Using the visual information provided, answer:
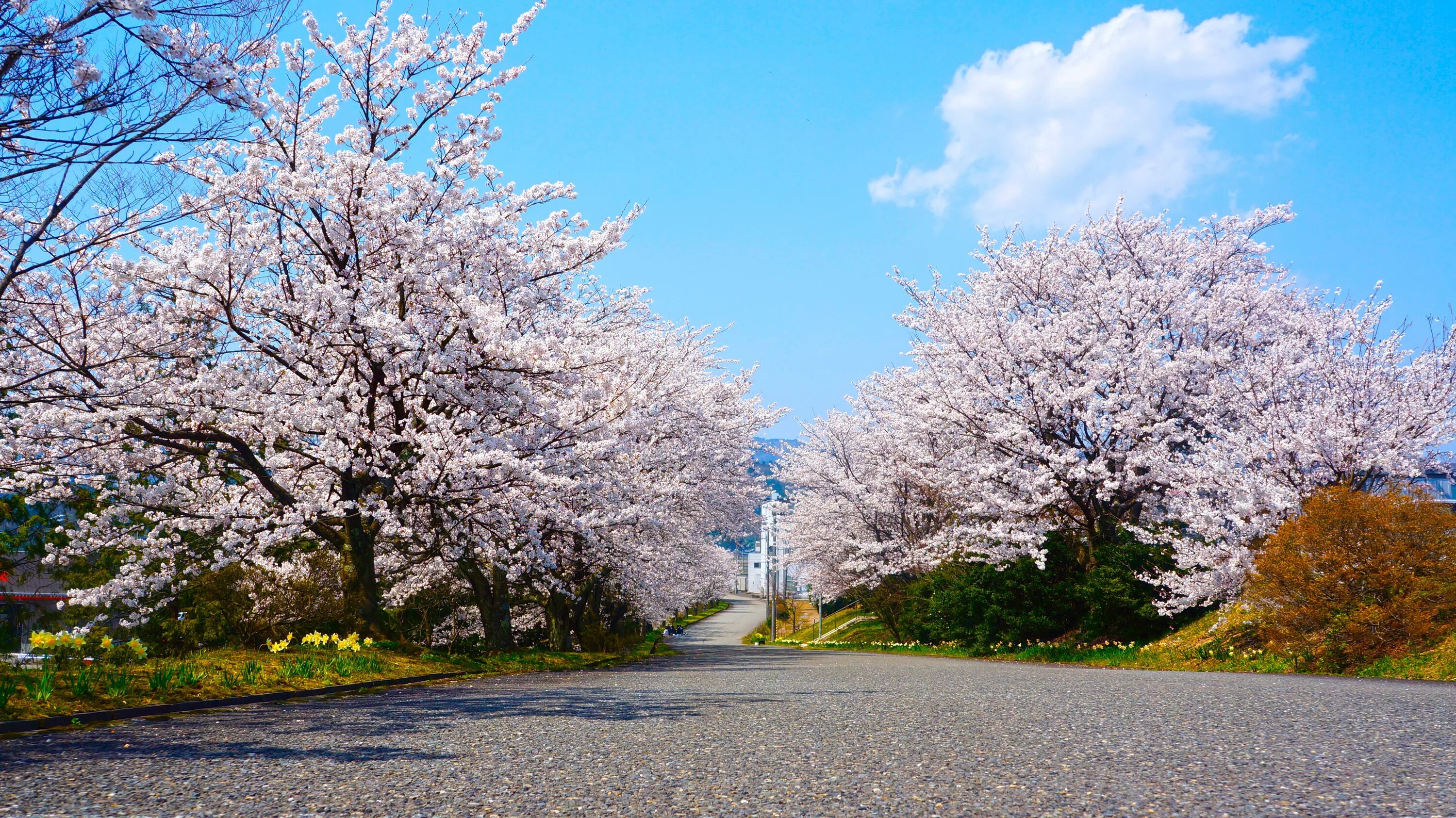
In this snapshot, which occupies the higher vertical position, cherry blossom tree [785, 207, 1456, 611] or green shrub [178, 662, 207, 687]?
cherry blossom tree [785, 207, 1456, 611]

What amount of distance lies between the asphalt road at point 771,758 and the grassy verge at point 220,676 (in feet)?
2.42

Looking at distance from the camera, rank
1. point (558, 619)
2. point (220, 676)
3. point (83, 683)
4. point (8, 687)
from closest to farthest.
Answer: point (8, 687) < point (83, 683) < point (220, 676) < point (558, 619)

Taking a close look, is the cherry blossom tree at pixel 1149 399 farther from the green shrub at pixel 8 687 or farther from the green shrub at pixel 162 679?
the green shrub at pixel 8 687

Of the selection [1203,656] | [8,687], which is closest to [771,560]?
[1203,656]

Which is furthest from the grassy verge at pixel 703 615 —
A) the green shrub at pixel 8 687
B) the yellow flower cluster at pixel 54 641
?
the green shrub at pixel 8 687

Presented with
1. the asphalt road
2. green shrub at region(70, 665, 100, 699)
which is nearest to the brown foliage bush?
the asphalt road

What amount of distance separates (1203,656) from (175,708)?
16.3 meters

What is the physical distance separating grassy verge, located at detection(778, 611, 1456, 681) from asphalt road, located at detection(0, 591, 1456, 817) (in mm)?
3168

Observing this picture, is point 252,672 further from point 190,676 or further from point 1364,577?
point 1364,577

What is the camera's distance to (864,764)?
18.5ft

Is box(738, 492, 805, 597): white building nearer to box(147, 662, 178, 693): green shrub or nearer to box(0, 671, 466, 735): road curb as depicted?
box(0, 671, 466, 735): road curb

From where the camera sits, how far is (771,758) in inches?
234

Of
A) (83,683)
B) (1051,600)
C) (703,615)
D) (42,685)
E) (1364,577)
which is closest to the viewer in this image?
(42,685)

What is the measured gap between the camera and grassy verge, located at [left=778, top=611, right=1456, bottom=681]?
40.5 feet
